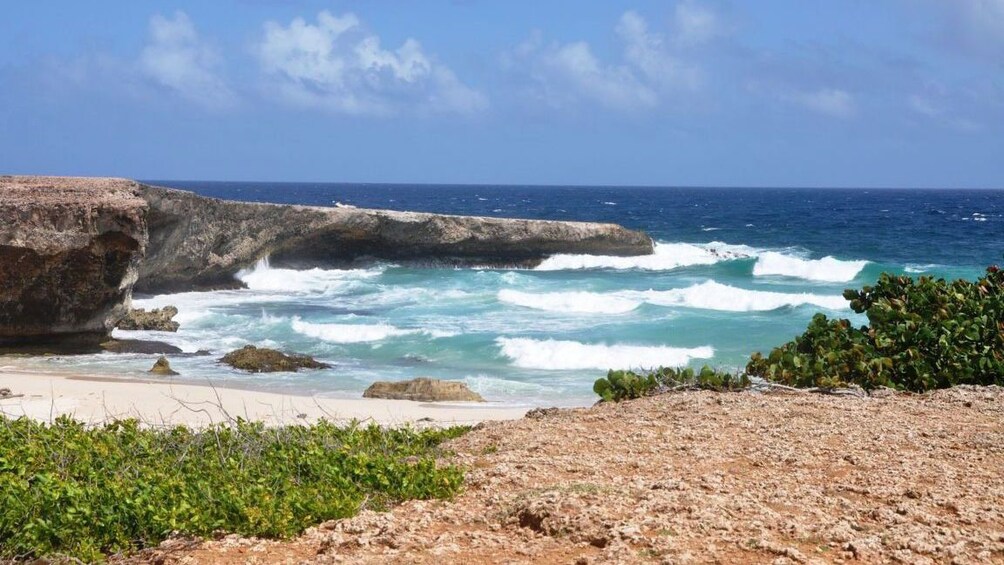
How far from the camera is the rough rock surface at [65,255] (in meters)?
16.0

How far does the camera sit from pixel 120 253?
1695cm

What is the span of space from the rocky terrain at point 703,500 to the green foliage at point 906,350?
1750mm

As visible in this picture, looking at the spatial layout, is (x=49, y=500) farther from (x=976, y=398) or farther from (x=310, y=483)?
(x=976, y=398)

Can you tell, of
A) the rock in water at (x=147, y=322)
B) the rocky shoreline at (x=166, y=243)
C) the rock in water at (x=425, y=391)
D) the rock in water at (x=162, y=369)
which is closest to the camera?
the rock in water at (x=425, y=391)

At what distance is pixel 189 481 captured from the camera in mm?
5449

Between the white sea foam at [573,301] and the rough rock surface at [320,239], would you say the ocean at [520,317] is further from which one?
the rough rock surface at [320,239]

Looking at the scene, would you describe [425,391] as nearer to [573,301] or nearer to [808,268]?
[573,301]

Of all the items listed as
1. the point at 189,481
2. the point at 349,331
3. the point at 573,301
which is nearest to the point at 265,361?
the point at 349,331

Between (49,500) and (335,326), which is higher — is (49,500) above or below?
above

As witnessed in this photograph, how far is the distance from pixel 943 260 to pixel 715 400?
37.8 meters

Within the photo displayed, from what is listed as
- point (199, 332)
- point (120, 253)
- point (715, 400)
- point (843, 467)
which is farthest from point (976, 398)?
point (199, 332)

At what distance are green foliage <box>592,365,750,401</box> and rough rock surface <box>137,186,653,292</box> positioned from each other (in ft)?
53.5

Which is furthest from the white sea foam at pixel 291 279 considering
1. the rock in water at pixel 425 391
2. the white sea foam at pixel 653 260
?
the rock in water at pixel 425 391

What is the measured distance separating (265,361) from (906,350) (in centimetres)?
994
